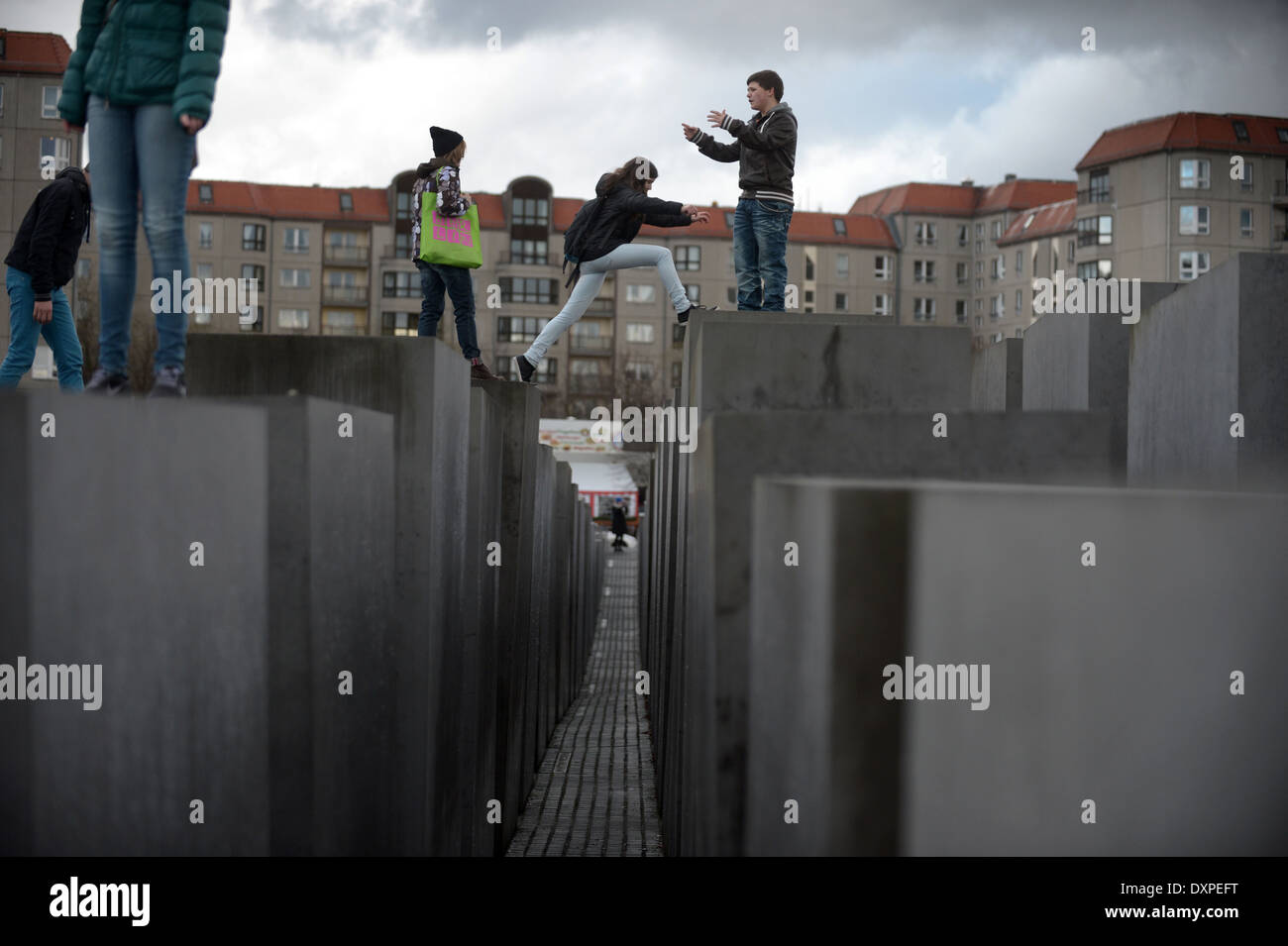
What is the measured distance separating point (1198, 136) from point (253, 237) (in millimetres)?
52189

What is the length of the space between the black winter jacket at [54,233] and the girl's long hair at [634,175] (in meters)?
4.37

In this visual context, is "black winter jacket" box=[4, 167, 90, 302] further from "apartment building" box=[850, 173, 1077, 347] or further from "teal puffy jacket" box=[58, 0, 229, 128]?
"apartment building" box=[850, 173, 1077, 347]

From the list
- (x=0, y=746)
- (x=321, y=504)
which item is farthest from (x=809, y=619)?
(x=0, y=746)

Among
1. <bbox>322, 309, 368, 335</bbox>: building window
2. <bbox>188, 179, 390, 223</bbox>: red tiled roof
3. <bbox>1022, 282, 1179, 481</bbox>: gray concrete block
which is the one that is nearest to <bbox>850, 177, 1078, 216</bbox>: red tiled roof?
<bbox>188, 179, 390, 223</bbox>: red tiled roof

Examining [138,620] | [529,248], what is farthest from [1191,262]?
[138,620]

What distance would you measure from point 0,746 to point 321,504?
3.87ft

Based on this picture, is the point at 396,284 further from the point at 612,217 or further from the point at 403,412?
the point at 403,412

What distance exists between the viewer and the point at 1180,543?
149 inches

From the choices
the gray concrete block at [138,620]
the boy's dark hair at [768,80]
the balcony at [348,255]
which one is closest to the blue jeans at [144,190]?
the gray concrete block at [138,620]

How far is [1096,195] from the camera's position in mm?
74500

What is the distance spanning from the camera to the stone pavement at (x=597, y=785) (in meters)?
10.1

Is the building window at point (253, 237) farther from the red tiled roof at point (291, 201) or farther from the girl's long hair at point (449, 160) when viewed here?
the girl's long hair at point (449, 160)
